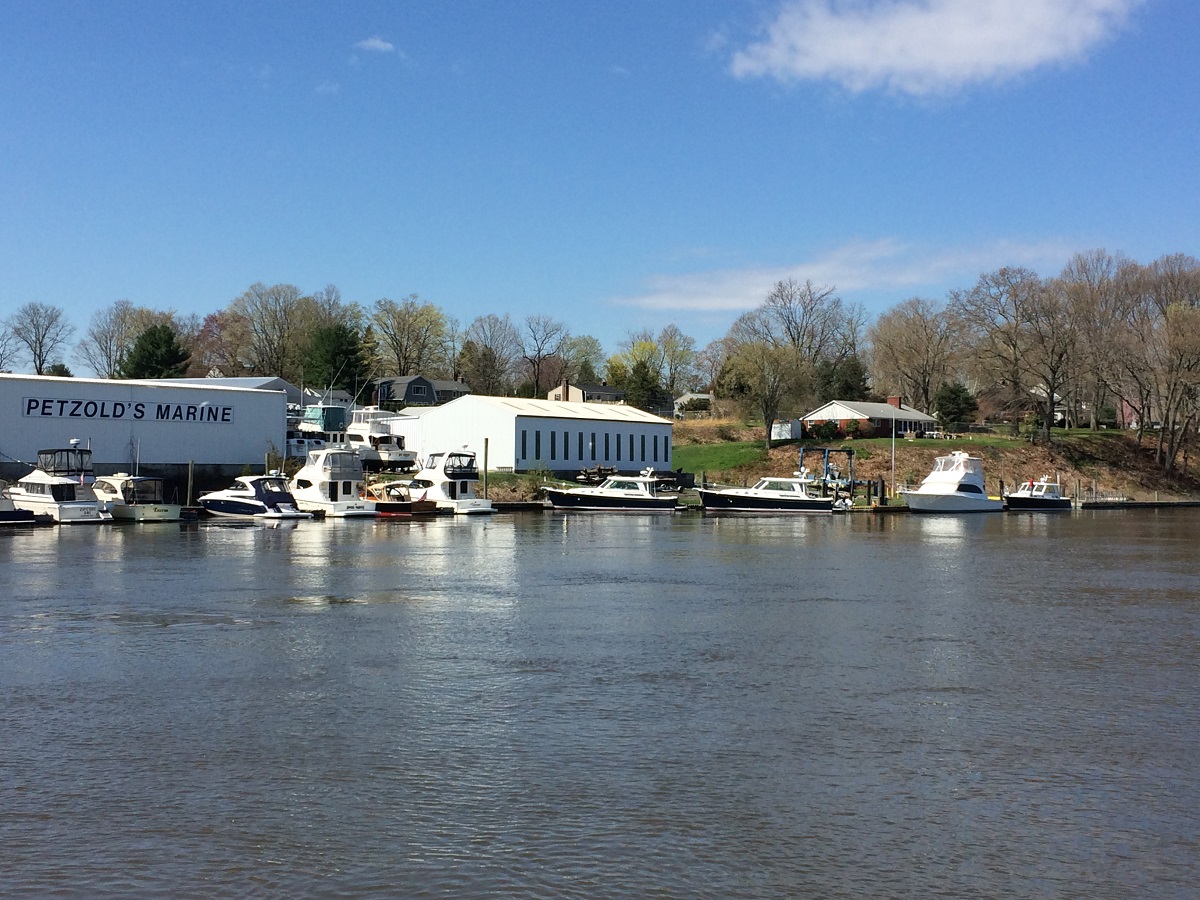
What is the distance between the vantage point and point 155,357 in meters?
98.0

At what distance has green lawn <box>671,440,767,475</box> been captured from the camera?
8862cm

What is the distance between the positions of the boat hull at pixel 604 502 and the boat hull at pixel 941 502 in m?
15.6

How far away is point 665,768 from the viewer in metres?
11.9

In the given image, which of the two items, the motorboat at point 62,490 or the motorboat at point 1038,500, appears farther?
the motorboat at point 1038,500

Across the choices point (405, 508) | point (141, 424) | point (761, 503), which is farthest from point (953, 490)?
point (141, 424)

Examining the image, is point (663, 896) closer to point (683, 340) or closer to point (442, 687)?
point (442, 687)

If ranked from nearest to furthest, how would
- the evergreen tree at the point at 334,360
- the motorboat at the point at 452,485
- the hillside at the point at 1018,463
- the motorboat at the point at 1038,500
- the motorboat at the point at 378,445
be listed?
the motorboat at the point at 452,485
the motorboat at the point at 378,445
the motorboat at the point at 1038,500
the hillside at the point at 1018,463
the evergreen tree at the point at 334,360

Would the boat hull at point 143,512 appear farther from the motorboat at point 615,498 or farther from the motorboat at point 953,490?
the motorboat at point 953,490

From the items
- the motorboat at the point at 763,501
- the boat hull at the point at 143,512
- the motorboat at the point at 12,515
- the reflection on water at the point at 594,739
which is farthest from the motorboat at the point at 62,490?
the motorboat at the point at 763,501

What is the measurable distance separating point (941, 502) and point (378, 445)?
3465 cm

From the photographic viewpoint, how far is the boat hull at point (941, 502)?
7062 centimetres

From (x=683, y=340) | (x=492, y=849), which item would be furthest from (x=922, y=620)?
(x=683, y=340)

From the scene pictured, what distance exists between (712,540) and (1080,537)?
664 inches

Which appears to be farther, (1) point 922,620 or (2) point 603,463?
(2) point 603,463
